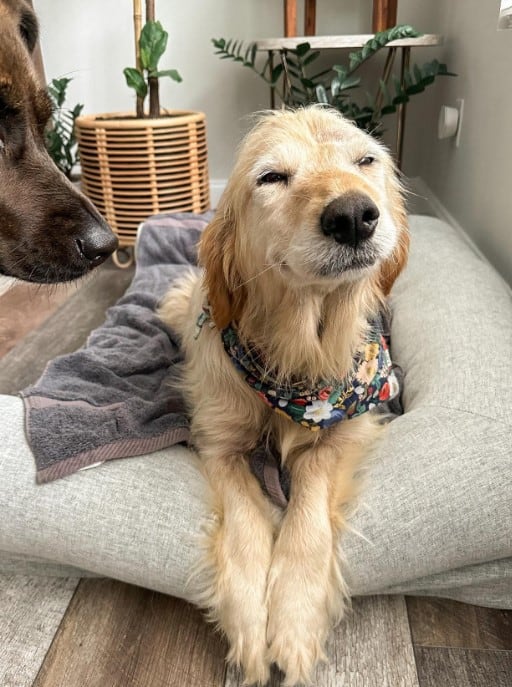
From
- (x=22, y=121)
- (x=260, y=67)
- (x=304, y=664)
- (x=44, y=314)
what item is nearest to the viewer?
(x=304, y=664)

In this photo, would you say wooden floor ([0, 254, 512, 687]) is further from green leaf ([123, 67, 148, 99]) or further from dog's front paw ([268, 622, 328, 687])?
green leaf ([123, 67, 148, 99])

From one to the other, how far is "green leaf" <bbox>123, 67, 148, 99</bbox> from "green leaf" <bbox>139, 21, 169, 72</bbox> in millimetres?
64

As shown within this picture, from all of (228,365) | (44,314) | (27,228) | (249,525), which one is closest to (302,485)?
(249,525)

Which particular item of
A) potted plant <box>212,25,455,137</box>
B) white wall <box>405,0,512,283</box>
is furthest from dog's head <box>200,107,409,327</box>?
potted plant <box>212,25,455,137</box>

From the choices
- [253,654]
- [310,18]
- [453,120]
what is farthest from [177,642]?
[310,18]

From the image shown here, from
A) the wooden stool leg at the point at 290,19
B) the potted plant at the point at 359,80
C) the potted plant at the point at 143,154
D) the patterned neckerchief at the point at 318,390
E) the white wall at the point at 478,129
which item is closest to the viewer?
the patterned neckerchief at the point at 318,390

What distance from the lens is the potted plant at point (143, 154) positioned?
2.77 meters

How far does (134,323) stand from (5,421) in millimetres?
774

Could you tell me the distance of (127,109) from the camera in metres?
3.69

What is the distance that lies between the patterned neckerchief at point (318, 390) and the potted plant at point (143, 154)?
171 cm

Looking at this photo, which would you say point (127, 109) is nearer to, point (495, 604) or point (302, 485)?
point (302, 485)

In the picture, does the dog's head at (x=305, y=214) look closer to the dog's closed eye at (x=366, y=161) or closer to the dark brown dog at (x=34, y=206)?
the dog's closed eye at (x=366, y=161)

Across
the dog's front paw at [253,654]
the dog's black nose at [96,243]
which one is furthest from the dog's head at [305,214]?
the dog's front paw at [253,654]

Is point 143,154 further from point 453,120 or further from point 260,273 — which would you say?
point 260,273
